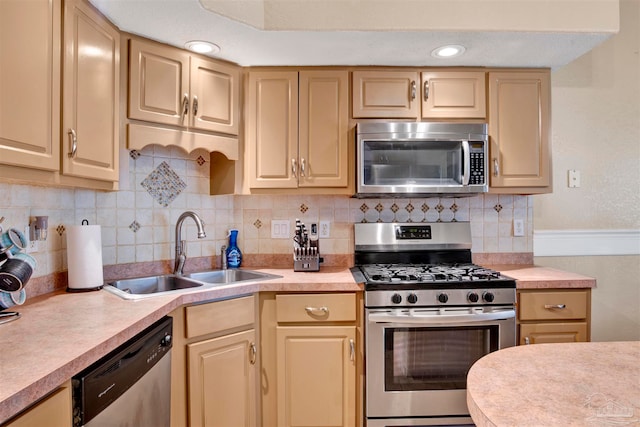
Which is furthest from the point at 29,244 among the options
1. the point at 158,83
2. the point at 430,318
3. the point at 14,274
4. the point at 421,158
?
the point at 421,158

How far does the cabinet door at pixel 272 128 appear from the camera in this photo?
221cm

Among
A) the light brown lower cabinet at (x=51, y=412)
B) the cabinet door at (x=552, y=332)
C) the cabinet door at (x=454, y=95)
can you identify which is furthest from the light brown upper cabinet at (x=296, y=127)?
the light brown lower cabinet at (x=51, y=412)

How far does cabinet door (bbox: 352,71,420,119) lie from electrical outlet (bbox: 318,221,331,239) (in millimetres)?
715

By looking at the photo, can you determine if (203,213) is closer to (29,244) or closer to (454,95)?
(29,244)

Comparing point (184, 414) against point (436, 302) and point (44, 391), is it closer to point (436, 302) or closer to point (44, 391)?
point (44, 391)

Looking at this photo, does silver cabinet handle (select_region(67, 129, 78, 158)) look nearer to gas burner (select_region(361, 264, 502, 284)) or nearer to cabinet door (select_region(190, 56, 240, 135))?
cabinet door (select_region(190, 56, 240, 135))

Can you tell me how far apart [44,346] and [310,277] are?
1257mm

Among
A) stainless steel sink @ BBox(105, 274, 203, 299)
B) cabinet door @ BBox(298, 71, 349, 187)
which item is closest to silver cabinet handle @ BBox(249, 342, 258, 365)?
stainless steel sink @ BBox(105, 274, 203, 299)

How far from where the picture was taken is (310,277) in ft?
6.77

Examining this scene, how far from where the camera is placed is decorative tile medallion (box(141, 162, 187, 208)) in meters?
2.19

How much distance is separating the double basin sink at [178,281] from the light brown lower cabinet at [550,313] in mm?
1326

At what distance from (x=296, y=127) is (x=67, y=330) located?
1.50 meters

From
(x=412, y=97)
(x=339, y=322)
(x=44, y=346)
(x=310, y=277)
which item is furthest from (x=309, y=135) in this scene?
(x=44, y=346)

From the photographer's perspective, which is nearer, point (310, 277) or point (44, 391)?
point (44, 391)
